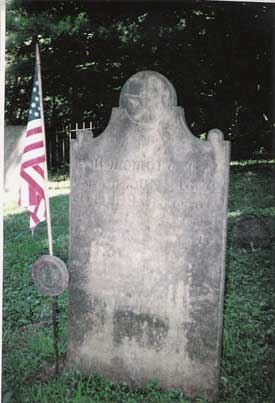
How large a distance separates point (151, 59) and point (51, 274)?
3947mm

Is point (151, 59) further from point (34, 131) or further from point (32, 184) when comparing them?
point (32, 184)

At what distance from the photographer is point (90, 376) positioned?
3627 millimetres

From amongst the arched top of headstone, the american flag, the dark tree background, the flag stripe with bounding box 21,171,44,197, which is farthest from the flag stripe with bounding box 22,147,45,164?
the dark tree background

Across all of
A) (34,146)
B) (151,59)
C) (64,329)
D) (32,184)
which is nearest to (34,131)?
(34,146)

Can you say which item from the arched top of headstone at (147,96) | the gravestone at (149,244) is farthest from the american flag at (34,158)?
the arched top of headstone at (147,96)

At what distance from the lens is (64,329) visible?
14.1 feet

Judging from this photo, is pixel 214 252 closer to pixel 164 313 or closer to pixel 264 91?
pixel 164 313

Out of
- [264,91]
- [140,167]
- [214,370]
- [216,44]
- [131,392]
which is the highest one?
[216,44]

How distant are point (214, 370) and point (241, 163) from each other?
4.42 metres

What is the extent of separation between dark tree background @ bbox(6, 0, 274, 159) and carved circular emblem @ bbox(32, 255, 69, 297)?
6.72 ft

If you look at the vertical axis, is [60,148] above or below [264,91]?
below

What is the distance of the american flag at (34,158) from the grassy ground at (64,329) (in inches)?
51.8

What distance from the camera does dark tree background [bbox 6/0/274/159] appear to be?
4.74 metres

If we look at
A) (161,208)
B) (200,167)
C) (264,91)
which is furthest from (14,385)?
(264,91)
